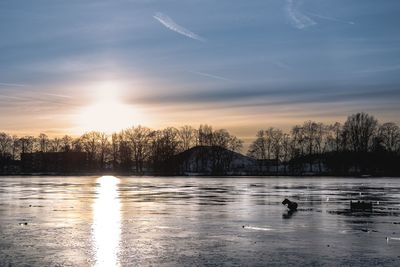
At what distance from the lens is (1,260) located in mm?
14039

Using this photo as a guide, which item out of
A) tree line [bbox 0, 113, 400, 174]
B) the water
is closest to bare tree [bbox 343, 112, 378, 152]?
tree line [bbox 0, 113, 400, 174]

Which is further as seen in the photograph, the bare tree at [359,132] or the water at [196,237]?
the bare tree at [359,132]

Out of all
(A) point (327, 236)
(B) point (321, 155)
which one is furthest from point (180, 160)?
(A) point (327, 236)

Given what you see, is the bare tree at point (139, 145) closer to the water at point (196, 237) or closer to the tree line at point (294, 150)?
the tree line at point (294, 150)

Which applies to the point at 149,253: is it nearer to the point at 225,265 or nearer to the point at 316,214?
the point at 225,265

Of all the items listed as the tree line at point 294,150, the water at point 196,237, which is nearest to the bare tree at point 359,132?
the tree line at point 294,150

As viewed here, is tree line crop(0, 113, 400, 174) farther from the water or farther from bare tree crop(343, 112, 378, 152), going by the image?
the water

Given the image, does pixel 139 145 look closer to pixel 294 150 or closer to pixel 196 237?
pixel 294 150

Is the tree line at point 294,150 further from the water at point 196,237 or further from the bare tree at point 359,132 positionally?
the water at point 196,237

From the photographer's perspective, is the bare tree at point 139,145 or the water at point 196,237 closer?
the water at point 196,237

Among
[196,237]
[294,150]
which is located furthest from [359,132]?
[196,237]

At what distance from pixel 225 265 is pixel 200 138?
575 ft

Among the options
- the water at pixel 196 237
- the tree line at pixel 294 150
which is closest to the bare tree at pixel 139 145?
the tree line at pixel 294 150

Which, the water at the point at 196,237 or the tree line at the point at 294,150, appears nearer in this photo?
the water at the point at 196,237
